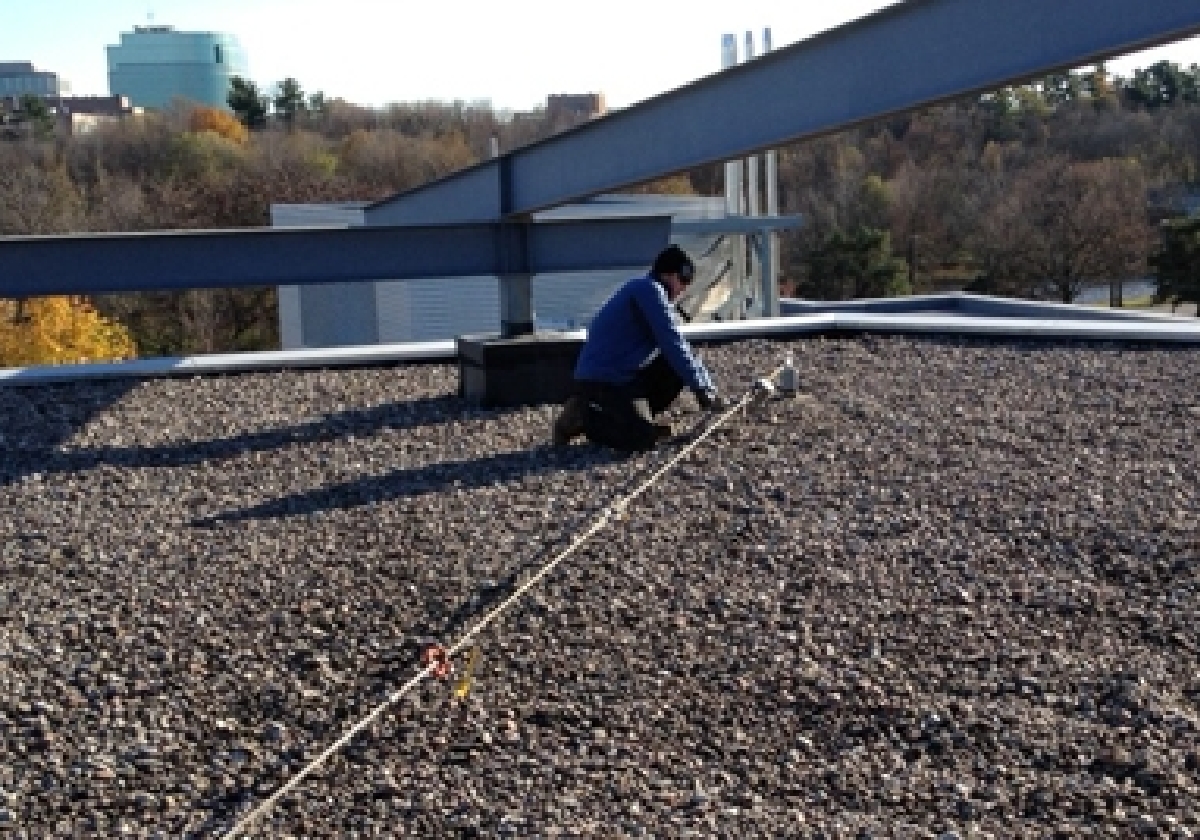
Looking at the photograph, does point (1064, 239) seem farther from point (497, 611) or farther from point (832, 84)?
point (497, 611)

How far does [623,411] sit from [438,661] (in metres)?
2.84

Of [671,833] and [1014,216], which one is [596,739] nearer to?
[671,833]

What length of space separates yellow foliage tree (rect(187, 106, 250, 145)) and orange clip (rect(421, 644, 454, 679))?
5852 cm

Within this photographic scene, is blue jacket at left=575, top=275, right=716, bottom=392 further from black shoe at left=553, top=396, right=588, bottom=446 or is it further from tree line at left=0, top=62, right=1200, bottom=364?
tree line at left=0, top=62, right=1200, bottom=364

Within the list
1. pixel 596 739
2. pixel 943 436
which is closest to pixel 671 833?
pixel 596 739

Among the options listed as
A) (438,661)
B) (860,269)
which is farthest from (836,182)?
(438,661)

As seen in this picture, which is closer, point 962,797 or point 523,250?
point 962,797

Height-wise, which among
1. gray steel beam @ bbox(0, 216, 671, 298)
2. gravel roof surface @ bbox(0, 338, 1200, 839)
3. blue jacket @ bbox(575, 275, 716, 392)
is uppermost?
gray steel beam @ bbox(0, 216, 671, 298)

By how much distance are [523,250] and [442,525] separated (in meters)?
4.07

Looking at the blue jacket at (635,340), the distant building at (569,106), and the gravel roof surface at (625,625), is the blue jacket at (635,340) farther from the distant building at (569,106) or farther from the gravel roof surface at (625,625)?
the distant building at (569,106)

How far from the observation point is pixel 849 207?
4816cm

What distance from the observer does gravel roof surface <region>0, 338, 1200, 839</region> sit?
3.72 metres

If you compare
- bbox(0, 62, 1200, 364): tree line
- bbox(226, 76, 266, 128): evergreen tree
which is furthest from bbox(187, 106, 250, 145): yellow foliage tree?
Answer: bbox(226, 76, 266, 128): evergreen tree

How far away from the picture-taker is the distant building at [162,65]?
468 ft
